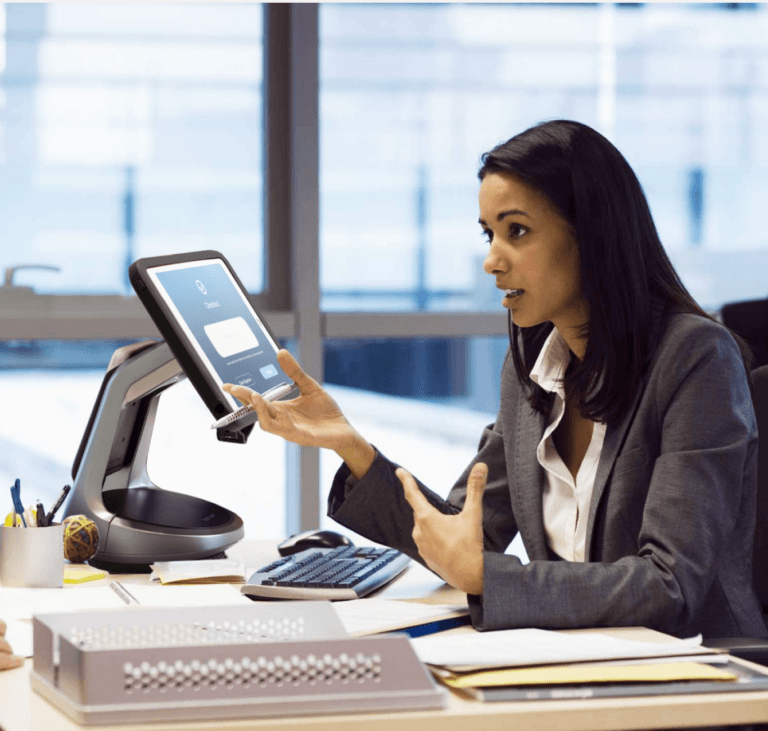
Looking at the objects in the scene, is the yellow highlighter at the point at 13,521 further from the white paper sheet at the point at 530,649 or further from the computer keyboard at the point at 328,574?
the white paper sheet at the point at 530,649

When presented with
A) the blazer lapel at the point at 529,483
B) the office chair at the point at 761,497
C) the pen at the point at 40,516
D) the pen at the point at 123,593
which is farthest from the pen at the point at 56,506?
the office chair at the point at 761,497

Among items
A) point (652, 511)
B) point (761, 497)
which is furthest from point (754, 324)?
point (652, 511)

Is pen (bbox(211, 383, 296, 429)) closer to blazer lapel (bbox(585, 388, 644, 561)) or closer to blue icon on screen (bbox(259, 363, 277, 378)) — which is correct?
blue icon on screen (bbox(259, 363, 277, 378))

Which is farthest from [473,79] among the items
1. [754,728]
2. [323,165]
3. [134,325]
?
[754,728]

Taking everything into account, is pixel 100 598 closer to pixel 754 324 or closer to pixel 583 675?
pixel 583 675

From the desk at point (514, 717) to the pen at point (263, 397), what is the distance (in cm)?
53

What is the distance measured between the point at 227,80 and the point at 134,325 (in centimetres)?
81

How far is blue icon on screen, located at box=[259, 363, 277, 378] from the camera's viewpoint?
1.47 metres

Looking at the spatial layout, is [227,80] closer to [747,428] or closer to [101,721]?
[747,428]

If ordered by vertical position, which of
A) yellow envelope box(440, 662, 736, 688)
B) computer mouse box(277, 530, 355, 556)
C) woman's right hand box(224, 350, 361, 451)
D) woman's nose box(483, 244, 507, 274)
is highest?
woman's nose box(483, 244, 507, 274)

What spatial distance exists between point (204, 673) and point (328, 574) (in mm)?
605

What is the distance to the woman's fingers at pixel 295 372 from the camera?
1.47 meters

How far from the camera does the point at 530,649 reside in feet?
3.05

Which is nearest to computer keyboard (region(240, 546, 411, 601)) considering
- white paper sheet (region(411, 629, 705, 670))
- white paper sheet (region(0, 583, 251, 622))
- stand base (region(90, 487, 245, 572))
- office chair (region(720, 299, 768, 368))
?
white paper sheet (region(0, 583, 251, 622))
